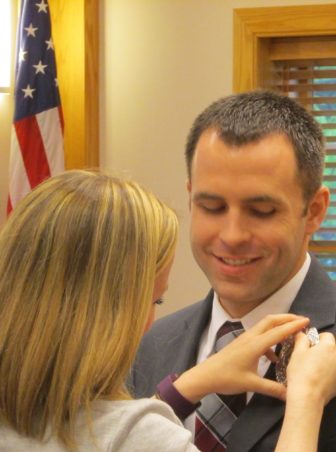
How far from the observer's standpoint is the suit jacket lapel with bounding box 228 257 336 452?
4.93ft

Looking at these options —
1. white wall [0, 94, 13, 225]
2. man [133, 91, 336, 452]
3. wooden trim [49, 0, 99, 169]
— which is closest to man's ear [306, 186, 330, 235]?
man [133, 91, 336, 452]

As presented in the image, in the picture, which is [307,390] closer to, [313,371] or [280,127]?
[313,371]

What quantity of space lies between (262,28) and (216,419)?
9.03ft

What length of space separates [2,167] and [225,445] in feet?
9.45

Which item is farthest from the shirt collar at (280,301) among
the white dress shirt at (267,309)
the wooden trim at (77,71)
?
the wooden trim at (77,71)

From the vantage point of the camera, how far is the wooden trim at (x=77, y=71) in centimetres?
418

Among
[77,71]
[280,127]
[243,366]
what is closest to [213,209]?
[280,127]

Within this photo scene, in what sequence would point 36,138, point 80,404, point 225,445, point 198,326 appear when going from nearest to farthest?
1. point 80,404
2. point 225,445
3. point 198,326
4. point 36,138

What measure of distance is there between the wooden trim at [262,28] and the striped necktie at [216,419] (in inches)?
103

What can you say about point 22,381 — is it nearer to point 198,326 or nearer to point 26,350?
point 26,350

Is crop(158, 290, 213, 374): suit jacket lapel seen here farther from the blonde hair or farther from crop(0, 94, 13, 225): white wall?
crop(0, 94, 13, 225): white wall

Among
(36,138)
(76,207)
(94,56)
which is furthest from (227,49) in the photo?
(76,207)

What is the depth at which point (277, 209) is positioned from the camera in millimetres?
1593

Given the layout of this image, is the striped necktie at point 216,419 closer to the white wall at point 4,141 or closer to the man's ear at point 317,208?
the man's ear at point 317,208
